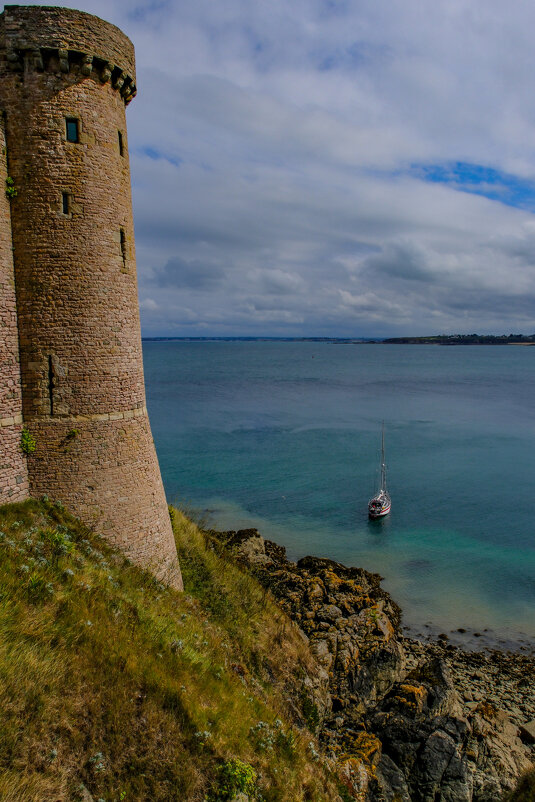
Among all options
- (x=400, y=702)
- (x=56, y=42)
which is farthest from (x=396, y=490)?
(x=56, y=42)

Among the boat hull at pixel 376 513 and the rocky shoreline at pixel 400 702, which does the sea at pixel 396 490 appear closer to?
the boat hull at pixel 376 513

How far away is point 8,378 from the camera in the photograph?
411 inches

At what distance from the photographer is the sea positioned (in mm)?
26031

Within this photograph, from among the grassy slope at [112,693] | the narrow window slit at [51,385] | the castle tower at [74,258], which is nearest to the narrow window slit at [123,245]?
the castle tower at [74,258]

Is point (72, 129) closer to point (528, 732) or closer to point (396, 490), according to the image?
point (528, 732)

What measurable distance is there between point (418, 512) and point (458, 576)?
9.06 metres

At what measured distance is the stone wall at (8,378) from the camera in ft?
33.6

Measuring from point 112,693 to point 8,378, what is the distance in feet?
20.6

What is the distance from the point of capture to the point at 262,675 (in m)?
12.6

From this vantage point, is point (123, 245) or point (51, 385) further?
point (123, 245)

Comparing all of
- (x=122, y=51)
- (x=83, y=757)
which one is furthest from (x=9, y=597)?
(x=122, y=51)

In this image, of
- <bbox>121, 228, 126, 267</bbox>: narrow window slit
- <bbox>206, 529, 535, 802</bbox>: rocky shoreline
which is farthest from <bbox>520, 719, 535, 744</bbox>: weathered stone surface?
<bbox>121, 228, 126, 267</bbox>: narrow window slit

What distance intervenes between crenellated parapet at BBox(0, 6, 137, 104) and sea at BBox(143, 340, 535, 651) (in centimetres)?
2285

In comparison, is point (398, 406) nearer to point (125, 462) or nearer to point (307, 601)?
point (307, 601)
